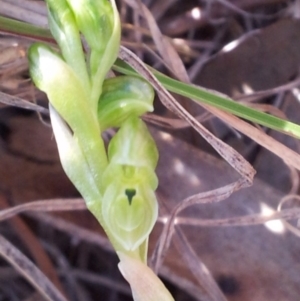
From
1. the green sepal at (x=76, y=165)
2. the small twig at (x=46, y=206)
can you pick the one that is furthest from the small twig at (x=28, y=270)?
the green sepal at (x=76, y=165)

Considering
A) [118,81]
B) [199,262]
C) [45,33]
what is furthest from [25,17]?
[199,262]

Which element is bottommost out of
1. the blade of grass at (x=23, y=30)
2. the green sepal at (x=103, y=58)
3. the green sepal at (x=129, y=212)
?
Answer: the green sepal at (x=129, y=212)

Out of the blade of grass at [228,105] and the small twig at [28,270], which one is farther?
the small twig at [28,270]

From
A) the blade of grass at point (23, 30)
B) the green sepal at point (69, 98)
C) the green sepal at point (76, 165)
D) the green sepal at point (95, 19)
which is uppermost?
the blade of grass at point (23, 30)

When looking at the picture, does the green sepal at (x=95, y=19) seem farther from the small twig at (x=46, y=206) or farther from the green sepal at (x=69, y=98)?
the small twig at (x=46, y=206)

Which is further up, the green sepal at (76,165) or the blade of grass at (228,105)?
the blade of grass at (228,105)

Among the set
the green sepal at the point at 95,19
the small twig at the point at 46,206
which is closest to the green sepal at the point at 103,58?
the green sepal at the point at 95,19

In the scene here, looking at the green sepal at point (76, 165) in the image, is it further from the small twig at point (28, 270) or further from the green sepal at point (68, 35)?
the small twig at point (28, 270)

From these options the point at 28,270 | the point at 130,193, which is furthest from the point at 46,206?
the point at 130,193
